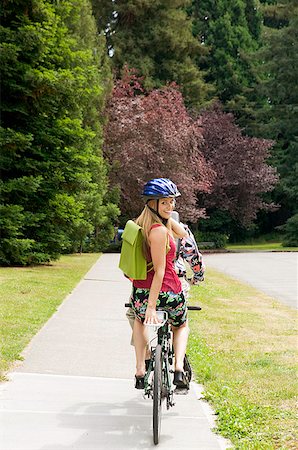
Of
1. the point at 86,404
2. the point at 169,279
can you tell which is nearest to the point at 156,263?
the point at 169,279

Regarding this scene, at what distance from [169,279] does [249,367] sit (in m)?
2.91

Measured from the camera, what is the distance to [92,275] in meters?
19.7

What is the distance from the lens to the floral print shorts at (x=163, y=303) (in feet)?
18.3

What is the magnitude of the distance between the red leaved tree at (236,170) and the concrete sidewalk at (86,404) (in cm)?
3325

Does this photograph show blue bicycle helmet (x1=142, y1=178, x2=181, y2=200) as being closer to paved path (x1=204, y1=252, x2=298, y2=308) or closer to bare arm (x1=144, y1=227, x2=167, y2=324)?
bare arm (x1=144, y1=227, x2=167, y2=324)

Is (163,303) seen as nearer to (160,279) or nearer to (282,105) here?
(160,279)

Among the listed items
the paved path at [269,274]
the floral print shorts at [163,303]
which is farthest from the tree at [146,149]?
the floral print shorts at [163,303]

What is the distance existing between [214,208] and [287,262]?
16064 mm

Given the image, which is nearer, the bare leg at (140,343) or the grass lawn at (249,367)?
the grass lawn at (249,367)

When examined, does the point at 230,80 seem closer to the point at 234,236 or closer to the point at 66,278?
the point at 234,236

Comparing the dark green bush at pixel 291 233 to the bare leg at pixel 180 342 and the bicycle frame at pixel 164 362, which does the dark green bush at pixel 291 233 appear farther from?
the bicycle frame at pixel 164 362

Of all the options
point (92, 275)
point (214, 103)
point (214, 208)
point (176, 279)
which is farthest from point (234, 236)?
point (176, 279)

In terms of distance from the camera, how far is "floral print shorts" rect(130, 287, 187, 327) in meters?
5.59

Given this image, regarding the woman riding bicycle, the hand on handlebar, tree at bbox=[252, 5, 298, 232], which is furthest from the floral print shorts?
tree at bbox=[252, 5, 298, 232]
